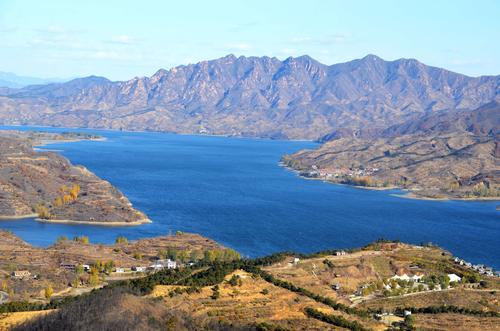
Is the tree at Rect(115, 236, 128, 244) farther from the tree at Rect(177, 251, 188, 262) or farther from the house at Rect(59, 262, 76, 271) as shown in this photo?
the house at Rect(59, 262, 76, 271)

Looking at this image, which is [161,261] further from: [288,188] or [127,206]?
[288,188]

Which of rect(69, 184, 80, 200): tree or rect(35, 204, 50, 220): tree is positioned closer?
rect(35, 204, 50, 220): tree

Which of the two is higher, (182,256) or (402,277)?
(402,277)

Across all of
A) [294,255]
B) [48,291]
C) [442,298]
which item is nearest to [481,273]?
[442,298]

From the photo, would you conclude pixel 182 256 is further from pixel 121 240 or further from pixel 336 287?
pixel 336 287

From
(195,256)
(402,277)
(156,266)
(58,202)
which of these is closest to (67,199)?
(58,202)

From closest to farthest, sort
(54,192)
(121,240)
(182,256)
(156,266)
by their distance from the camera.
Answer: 1. (156,266)
2. (182,256)
3. (121,240)
4. (54,192)

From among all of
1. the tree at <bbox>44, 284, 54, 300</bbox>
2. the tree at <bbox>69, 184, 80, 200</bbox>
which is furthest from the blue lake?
the tree at <bbox>44, 284, 54, 300</bbox>

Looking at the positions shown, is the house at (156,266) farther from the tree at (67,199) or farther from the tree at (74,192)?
the tree at (74,192)
